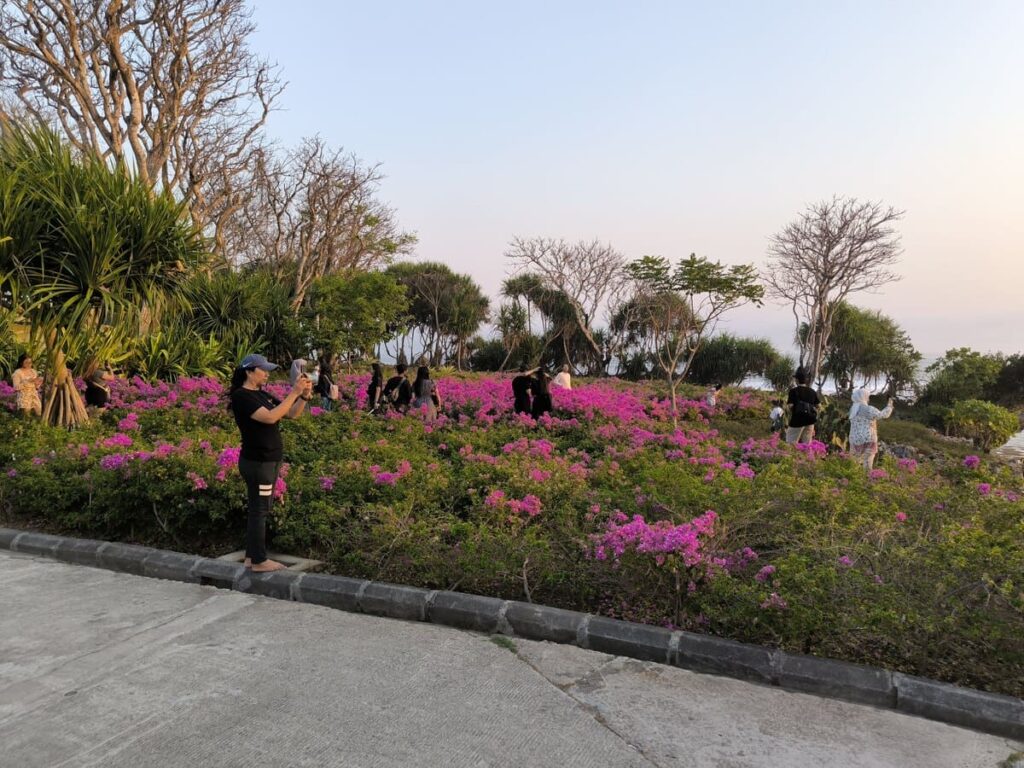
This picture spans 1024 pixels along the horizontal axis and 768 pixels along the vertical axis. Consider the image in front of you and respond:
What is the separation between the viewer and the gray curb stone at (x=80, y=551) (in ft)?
17.0

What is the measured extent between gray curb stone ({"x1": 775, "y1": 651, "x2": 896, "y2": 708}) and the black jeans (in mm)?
3409

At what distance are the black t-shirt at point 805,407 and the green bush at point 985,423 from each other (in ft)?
43.9

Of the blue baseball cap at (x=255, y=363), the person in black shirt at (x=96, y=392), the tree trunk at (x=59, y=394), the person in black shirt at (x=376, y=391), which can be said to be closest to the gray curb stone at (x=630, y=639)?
the blue baseball cap at (x=255, y=363)

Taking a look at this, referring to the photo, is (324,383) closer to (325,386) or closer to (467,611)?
(325,386)

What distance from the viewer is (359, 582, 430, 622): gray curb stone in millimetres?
4079

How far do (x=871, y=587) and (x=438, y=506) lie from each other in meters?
3.37

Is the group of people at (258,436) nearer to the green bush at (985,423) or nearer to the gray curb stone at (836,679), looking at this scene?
the gray curb stone at (836,679)

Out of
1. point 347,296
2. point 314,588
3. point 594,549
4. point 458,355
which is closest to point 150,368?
point 347,296

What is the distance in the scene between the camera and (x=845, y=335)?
3425cm

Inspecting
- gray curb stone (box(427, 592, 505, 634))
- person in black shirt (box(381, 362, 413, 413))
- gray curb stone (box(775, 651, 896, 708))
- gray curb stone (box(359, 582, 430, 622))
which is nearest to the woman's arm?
gray curb stone (box(359, 582, 430, 622))

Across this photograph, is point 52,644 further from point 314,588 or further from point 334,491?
point 334,491

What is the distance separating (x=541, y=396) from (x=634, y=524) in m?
6.78

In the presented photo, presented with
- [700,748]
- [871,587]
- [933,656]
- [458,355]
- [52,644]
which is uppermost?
[458,355]

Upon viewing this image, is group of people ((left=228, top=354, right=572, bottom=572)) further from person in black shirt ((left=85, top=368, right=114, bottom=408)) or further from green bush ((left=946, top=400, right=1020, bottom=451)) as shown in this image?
green bush ((left=946, top=400, right=1020, bottom=451))
